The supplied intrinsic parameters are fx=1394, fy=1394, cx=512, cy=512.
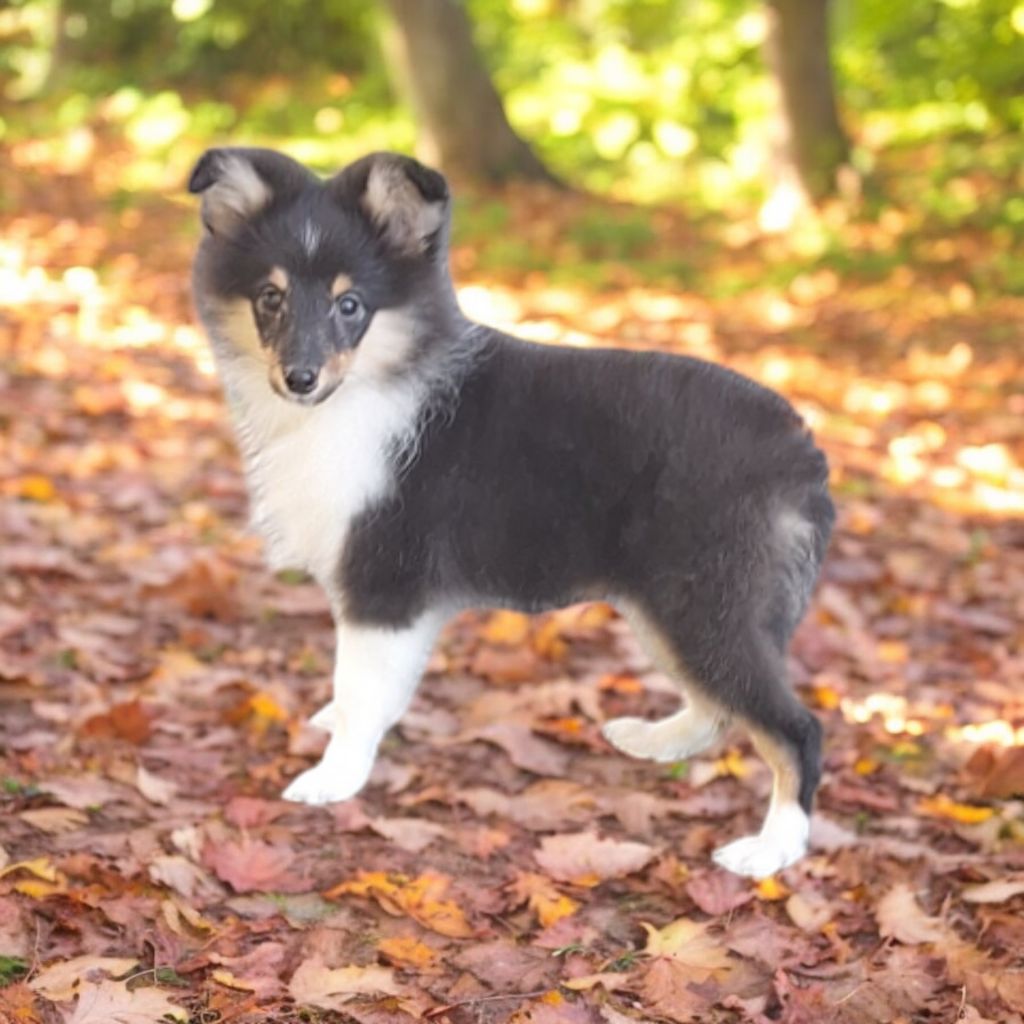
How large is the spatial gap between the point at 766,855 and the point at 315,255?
1995 mm

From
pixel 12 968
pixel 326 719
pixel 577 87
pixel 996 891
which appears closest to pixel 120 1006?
pixel 12 968

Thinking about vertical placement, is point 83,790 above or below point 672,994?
above

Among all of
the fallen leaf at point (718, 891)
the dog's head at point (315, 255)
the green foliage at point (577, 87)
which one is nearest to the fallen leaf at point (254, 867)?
the fallen leaf at point (718, 891)

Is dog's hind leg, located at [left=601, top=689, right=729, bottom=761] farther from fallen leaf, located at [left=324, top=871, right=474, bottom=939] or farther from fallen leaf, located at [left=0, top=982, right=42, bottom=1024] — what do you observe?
fallen leaf, located at [left=0, top=982, right=42, bottom=1024]

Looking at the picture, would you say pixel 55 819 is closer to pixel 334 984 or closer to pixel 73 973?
pixel 73 973

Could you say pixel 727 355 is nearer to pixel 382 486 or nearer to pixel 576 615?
pixel 576 615

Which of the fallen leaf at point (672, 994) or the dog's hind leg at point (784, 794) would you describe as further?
the dog's hind leg at point (784, 794)


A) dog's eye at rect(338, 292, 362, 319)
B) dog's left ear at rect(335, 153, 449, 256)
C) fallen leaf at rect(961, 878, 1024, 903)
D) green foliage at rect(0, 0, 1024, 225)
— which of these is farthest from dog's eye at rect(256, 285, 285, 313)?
green foliage at rect(0, 0, 1024, 225)

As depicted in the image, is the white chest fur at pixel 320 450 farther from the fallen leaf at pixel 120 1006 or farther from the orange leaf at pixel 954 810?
the orange leaf at pixel 954 810

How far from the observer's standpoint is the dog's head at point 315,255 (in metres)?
3.30

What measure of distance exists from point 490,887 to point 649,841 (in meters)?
0.57

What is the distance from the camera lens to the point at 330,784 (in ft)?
12.9

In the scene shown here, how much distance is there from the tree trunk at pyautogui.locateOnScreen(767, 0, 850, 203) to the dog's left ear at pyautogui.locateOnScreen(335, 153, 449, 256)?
450 inches

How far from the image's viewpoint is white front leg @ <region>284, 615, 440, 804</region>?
3732mm
